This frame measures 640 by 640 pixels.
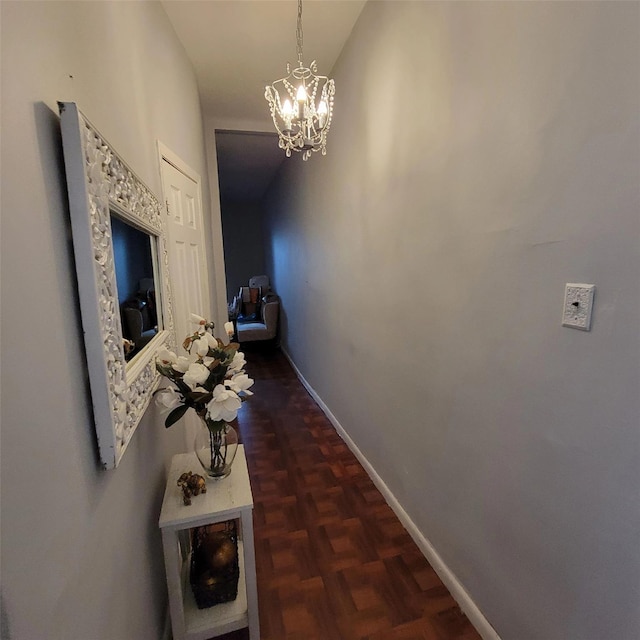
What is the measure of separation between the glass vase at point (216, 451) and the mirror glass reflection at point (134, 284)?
41 cm

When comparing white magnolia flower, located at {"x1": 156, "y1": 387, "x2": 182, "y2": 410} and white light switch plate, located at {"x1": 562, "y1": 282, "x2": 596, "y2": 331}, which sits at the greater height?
white light switch plate, located at {"x1": 562, "y1": 282, "x2": 596, "y2": 331}

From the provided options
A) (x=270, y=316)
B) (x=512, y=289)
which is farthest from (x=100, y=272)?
(x=270, y=316)

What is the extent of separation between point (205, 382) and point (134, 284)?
38cm

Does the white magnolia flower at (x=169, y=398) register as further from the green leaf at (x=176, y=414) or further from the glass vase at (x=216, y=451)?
the glass vase at (x=216, y=451)

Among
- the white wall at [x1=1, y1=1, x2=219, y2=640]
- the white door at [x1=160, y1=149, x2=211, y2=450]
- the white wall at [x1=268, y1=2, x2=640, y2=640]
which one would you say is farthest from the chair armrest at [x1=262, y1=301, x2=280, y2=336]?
the white wall at [x1=1, y1=1, x2=219, y2=640]

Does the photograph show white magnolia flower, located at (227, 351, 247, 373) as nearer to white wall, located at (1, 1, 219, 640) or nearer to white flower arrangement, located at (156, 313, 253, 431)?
white flower arrangement, located at (156, 313, 253, 431)

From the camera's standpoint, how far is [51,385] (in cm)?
55

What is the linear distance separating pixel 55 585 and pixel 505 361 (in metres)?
1.18

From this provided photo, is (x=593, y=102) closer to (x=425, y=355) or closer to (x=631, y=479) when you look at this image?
(x=631, y=479)

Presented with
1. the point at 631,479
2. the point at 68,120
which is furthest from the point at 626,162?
the point at 68,120

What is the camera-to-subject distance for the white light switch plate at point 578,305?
2.61 feet

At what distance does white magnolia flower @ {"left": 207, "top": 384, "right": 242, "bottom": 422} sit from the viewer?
1047 mm

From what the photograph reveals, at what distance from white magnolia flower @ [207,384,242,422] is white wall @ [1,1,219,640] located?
0.24 metres

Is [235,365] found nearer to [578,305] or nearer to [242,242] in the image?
[578,305]
